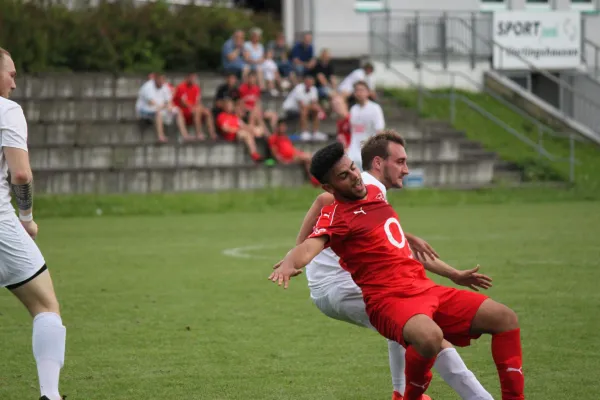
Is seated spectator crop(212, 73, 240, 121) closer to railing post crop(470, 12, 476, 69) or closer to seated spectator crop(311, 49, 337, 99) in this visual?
seated spectator crop(311, 49, 337, 99)

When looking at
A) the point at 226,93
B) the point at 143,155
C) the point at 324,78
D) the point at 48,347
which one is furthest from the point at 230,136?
the point at 48,347

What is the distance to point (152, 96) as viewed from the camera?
2617cm

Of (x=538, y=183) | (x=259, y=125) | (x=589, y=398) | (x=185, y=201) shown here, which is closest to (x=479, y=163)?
(x=538, y=183)

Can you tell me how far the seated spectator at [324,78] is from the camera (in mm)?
28984

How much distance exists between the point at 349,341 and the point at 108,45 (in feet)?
74.9

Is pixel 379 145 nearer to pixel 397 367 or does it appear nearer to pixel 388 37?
pixel 397 367

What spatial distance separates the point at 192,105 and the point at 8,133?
801 inches

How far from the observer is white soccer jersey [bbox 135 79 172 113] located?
26.1m

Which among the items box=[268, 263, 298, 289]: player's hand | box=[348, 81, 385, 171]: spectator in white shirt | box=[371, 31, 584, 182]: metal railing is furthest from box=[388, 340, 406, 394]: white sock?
box=[371, 31, 584, 182]: metal railing

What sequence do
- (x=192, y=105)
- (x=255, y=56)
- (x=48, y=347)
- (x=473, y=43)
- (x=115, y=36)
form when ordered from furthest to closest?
1. (x=473, y=43)
2. (x=115, y=36)
3. (x=255, y=56)
4. (x=192, y=105)
5. (x=48, y=347)

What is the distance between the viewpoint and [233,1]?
39500mm

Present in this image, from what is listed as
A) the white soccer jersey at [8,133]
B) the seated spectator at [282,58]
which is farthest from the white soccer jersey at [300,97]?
the white soccer jersey at [8,133]

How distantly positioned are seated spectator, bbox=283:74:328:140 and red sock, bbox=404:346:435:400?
20780 millimetres

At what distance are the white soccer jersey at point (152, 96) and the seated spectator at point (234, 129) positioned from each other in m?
1.36
